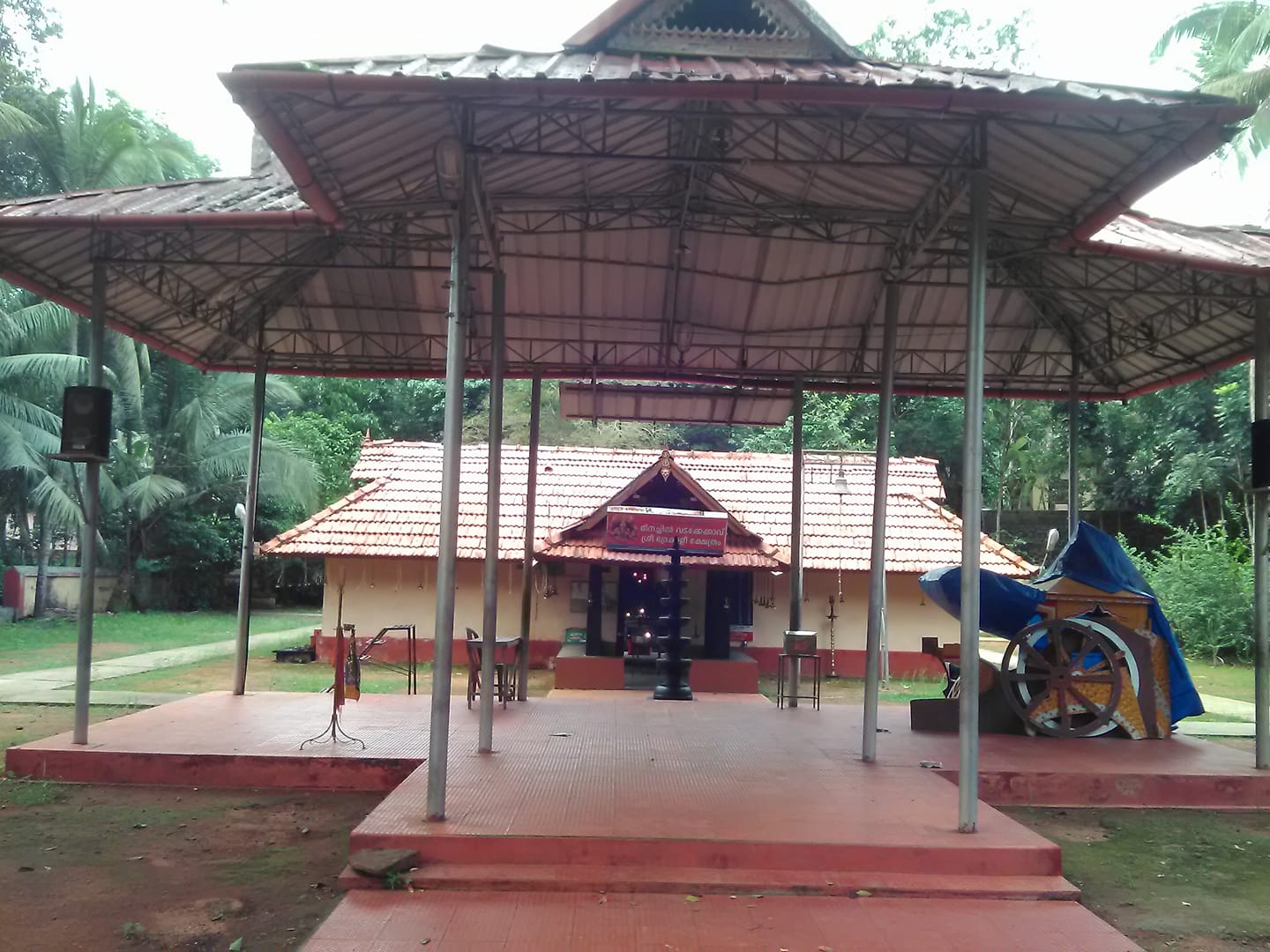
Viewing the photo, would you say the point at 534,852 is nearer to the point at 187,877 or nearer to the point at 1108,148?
the point at 187,877

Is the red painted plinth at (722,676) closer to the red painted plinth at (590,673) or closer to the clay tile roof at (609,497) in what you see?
the red painted plinth at (590,673)

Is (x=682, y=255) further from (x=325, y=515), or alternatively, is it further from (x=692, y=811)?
(x=325, y=515)

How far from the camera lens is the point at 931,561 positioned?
1862cm

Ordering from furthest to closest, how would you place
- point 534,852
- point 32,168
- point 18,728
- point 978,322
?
point 32,168 → point 18,728 → point 978,322 → point 534,852

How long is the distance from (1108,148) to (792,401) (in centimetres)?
600

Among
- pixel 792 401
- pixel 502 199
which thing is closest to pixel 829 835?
pixel 502 199

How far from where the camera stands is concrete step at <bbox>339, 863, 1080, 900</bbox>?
17.2 ft

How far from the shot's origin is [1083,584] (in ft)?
32.4

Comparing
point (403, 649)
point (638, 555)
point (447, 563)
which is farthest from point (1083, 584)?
point (403, 649)

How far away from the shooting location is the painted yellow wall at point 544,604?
60.7 feet

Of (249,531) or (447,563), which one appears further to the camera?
(249,531)

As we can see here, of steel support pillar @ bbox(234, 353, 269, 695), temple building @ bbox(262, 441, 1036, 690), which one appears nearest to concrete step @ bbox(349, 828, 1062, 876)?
steel support pillar @ bbox(234, 353, 269, 695)

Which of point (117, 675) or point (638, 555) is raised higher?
point (638, 555)

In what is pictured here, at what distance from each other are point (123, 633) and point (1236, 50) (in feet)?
89.0
